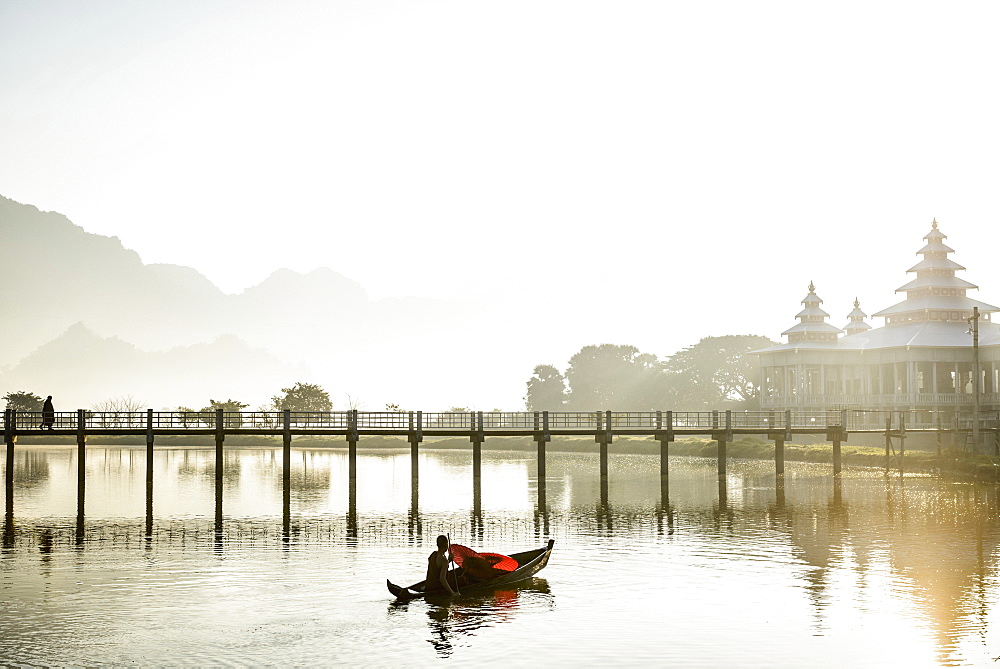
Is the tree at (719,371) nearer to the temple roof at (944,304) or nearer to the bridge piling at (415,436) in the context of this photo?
the temple roof at (944,304)

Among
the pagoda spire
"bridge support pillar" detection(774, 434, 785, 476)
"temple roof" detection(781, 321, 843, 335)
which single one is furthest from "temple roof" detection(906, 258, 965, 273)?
"bridge support pillar" detection(774, 434, 785, 476)

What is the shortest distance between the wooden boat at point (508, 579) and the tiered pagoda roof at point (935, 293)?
64365mm

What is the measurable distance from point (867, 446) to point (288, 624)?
64152 millimetres

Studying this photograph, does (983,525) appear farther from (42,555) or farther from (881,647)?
(42,555)

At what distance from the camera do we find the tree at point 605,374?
16512 cm

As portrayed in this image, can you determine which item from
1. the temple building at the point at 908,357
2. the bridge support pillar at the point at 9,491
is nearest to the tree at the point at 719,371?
the temple building at the point at 908,357

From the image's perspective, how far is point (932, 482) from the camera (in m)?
59.6

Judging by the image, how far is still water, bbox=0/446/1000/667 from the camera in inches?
862

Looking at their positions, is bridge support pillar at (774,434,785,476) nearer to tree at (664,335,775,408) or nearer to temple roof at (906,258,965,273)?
temple roof at (906,258,965,273)

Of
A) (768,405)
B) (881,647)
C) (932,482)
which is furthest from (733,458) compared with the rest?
(881,647)

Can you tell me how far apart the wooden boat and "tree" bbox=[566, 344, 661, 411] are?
132 m

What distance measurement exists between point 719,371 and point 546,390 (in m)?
47.5

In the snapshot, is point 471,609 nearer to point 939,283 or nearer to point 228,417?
point 228,417

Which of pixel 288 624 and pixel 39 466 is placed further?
pixel 39 466
